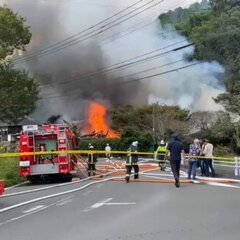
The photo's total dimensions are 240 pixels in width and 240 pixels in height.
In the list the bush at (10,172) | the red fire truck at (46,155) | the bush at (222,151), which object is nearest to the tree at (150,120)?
the bush at (222,151)

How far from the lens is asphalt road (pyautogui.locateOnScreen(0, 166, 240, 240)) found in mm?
8188

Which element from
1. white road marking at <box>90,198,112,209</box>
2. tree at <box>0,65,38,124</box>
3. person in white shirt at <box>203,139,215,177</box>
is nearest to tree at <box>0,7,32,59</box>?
tree at <box>0,65,38,124</box>

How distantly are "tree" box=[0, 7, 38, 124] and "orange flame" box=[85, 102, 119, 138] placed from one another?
66.5 feet

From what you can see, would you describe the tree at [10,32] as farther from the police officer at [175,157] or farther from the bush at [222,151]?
the police officer at [175,157]

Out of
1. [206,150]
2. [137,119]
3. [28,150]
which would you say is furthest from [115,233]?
[137,119]

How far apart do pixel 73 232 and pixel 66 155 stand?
43.5 ft

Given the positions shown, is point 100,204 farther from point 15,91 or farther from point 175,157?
point 15,91

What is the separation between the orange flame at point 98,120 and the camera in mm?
56625

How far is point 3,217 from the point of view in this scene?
35.1ft

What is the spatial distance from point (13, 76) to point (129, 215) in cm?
2614

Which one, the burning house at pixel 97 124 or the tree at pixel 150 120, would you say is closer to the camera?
the tree at pixel 150 120

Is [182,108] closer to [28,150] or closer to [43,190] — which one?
[28,150]

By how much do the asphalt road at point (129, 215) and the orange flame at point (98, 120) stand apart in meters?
41.5

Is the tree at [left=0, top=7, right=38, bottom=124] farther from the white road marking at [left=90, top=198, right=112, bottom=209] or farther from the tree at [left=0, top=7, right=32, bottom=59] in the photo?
the white road marking at [left=90, top=198, right=112, bottom=209]
